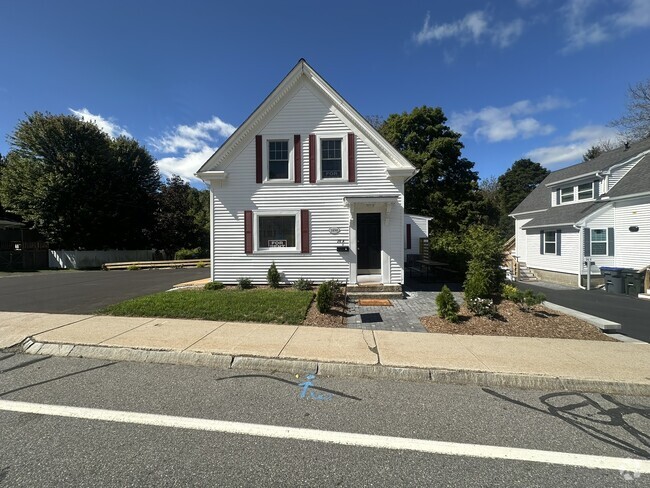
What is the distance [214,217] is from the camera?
1148 cm

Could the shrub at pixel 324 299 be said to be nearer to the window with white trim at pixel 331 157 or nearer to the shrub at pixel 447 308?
the shrub at pixel 447 308

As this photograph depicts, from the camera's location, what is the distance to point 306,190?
37.2 ft

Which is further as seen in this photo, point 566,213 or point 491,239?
point 566,213

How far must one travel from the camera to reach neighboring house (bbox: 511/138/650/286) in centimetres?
1458

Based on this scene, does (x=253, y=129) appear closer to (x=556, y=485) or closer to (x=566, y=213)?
(x=556, y=485)

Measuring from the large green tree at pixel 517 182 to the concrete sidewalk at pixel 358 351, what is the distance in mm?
49499

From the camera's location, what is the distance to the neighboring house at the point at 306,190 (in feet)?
36.7

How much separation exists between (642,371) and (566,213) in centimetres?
1654

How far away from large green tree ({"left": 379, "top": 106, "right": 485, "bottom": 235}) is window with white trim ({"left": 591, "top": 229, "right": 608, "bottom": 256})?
13.4 metres

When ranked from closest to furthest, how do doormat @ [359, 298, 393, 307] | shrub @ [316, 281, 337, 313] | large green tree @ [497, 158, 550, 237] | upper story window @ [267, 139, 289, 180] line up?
1. shrub @ [316, 281, 337, 313]
2. doormat @ [359, 298, 393, 307]
3. upper story window @ [267, 139, 289, 180]
4. large green tree @ [497, 158, 550, 237]

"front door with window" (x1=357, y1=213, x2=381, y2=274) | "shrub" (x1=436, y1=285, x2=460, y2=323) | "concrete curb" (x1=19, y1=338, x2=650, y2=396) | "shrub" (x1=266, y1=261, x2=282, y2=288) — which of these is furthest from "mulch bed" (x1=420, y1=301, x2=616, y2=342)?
"shrub" (x1=266, y1=261, x2=282, y2=288)

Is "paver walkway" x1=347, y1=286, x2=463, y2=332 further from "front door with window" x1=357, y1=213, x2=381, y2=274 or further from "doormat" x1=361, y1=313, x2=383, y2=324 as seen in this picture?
"front door with window" x1=357, y1=213, x2=381, y2=274

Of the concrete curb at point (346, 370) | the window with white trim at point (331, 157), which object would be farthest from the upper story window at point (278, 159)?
the concrete curb at point (346, 370)

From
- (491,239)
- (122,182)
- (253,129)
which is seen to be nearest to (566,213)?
(491,239)
